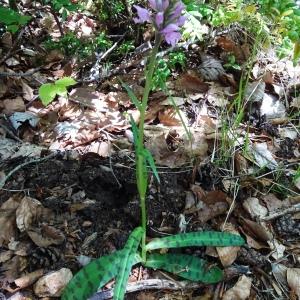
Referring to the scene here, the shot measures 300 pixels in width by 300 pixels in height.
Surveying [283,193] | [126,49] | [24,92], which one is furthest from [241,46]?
[24,92]

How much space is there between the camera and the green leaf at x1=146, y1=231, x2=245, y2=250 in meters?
1.48

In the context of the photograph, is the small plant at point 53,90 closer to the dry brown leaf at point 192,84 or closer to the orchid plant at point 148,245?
the orchid plant at point 148,245

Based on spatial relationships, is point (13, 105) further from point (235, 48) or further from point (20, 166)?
point (235, 48)

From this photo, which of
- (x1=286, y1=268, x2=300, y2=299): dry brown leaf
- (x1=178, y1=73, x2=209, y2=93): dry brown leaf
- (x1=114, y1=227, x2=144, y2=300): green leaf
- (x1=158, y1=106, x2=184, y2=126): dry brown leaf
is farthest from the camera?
(x1=178, y1=73, x2=209, y2=93): dry brown leaf

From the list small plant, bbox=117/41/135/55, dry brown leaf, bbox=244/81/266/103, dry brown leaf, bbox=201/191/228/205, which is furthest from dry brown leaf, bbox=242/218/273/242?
small plant, bbox=117/41/135/55

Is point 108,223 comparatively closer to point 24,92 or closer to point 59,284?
point 59,284

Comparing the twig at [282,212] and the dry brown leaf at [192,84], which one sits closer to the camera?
the twig at [282,212]

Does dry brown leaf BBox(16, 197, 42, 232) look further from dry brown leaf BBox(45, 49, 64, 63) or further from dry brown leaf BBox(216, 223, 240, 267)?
dry brown leaf BBox(45, 49, 64, 63)

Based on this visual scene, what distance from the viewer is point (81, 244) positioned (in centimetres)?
156

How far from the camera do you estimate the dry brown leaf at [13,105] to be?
7.11 feet

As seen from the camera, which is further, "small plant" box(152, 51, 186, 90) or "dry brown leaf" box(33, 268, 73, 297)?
"small plant" box(152, 51, 186, 90)

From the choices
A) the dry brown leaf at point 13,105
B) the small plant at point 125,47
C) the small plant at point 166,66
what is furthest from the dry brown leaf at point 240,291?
the small plant at point 125,47

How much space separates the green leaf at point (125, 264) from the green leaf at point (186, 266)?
0.47ft

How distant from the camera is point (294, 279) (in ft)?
5.04
